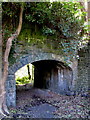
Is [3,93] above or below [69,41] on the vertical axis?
below

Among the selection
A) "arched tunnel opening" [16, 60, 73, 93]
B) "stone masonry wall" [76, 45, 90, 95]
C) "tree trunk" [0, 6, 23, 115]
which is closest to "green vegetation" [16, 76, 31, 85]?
"arched tunnel opening" [16, 60, 73, 93]

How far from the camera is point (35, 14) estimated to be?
4379 mm

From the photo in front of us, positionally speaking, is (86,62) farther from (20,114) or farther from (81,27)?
(20,114)

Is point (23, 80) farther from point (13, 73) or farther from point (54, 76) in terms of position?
point (13, 73)

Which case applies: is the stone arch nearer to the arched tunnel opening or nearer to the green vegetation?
the arched tunnel opening

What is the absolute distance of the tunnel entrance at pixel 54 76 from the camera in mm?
5598

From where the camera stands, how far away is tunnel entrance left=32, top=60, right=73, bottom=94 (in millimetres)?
5598

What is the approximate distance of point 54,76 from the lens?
6352 millimetres

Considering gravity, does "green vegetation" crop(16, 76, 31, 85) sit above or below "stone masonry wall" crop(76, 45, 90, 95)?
below

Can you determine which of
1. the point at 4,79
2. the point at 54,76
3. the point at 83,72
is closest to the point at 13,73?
the point at 4,79

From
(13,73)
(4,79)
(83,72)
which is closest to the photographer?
(4,79)

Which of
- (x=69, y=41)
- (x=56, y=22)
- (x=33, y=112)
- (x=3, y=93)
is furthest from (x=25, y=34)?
(x=33, y=112)

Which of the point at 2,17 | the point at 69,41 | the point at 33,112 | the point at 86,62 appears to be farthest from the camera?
the point at 86,62

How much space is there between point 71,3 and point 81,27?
1.20 m
